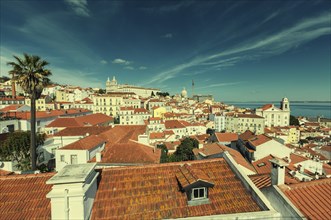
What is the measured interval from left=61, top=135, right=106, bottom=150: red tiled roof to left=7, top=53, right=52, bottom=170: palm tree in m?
4.07

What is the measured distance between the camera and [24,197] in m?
6.74

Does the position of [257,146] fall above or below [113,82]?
below

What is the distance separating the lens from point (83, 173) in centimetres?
621

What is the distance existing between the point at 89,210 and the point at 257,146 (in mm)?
28608

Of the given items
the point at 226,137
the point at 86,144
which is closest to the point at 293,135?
the point at 226,137

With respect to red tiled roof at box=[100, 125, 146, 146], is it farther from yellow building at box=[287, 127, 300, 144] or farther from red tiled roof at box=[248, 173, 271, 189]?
yellow building at box=[287, 127, 300, 144]

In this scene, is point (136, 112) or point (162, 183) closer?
point (162, 183)

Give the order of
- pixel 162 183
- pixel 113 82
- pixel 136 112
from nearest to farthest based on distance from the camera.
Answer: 1. pixel 162 183
2. pixel 136 112
3. pixel 113 82

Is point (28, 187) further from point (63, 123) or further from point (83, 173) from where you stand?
point (63, 123)

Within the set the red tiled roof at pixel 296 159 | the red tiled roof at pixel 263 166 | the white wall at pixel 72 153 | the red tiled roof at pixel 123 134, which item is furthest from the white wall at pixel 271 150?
the white wall at pixel 72 153

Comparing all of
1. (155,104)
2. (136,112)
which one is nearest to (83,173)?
(136,112)

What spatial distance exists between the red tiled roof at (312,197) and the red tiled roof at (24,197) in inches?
374

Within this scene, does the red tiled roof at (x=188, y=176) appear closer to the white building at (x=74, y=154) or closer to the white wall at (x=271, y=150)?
the white building at (x=74, y=154)

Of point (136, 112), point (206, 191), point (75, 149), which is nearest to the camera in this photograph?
point (206, 191)
